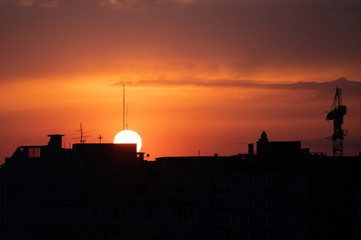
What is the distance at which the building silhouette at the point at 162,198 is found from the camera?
12700 cm

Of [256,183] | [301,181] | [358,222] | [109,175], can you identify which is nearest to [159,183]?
[109,175]

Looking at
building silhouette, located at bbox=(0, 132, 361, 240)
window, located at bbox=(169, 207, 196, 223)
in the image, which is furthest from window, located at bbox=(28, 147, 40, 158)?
window, located at bbox=(169, 207, 196, 223)

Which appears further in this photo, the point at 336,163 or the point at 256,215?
the point at 336,163

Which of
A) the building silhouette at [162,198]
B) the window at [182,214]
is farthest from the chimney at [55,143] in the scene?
the window at [182,214]

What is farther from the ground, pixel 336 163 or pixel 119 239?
pixel 336 163

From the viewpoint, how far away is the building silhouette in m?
127

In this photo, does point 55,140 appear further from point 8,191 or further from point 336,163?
point 336,163

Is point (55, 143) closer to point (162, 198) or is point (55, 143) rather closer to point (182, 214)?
point (162, 198)

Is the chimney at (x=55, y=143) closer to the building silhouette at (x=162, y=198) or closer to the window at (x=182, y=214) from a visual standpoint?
the building silhouette at (x=162, y=198)

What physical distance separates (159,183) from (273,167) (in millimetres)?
19843

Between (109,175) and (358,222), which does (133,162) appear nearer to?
(109,175)

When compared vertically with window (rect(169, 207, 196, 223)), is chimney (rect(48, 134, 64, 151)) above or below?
above

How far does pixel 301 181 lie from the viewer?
137 metres

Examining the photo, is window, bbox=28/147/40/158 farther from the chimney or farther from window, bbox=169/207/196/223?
window, bbox=169/207/196/223
